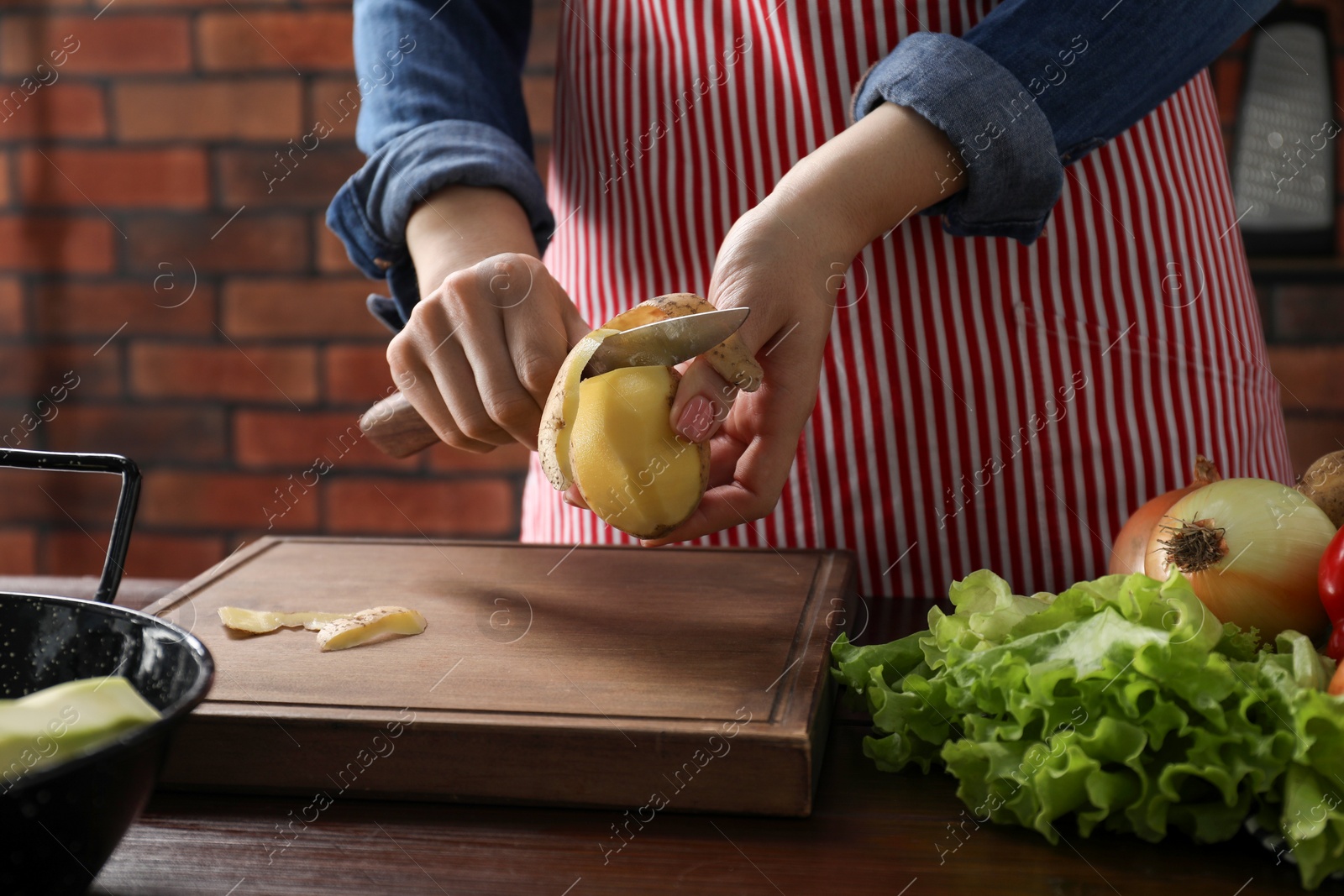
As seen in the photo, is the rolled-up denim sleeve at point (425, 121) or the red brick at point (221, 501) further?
the red brick at point (221, 501)

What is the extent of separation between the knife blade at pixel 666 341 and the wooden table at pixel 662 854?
0.23 m

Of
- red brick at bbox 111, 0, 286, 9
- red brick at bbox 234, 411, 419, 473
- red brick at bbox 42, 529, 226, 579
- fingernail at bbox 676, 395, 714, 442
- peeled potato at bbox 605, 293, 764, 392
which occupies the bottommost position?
red brick at bbox 42, 529, 226, 579

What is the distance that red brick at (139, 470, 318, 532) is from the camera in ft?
5.65

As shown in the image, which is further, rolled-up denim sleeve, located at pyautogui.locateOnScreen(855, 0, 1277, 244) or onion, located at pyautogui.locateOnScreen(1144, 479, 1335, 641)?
rolled-up denim sleeve, located at pyautogui.locateOnScreen(855, 0, 1277, 244)

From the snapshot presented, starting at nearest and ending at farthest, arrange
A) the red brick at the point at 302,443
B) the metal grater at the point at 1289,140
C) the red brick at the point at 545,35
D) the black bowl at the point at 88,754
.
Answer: the black bowl at the point at 88,754 → the metal grater at the point at 1289,140 → the red brick at the point at 545,35 → the red brick at the point at 302,443

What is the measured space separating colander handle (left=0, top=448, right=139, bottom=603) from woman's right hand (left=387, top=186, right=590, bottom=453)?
0.65 ft

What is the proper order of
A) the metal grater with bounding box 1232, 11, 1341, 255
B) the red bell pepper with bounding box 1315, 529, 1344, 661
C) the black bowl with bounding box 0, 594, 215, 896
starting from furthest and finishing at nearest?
the metal grater with bounding box 1232, 11, 1341, 255 < the red bell pepper with bounding box 1315, 529, 1344, 661 < the black bowl with bounding box 0, 594, 215, 896

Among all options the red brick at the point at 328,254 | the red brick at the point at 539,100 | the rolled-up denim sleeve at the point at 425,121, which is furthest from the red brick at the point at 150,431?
the rolled-up denim sleeve at the point at 425,121

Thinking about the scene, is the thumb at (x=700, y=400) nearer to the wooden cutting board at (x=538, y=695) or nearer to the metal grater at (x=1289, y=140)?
the wooden cutting board at (x=538, y=695)

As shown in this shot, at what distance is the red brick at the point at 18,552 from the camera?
179 cm

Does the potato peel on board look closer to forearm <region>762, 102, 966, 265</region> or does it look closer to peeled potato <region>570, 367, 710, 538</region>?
peeled potato <region>570, 367, 710, 538</region>

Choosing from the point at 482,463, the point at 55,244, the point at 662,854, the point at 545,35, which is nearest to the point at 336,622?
the point at 662,854

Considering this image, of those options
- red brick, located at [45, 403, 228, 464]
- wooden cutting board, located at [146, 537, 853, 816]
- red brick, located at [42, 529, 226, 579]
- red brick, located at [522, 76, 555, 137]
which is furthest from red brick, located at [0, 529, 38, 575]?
wooden cutting board, located at [146, 537, 853, 816]

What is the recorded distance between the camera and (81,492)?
5.76 ft
